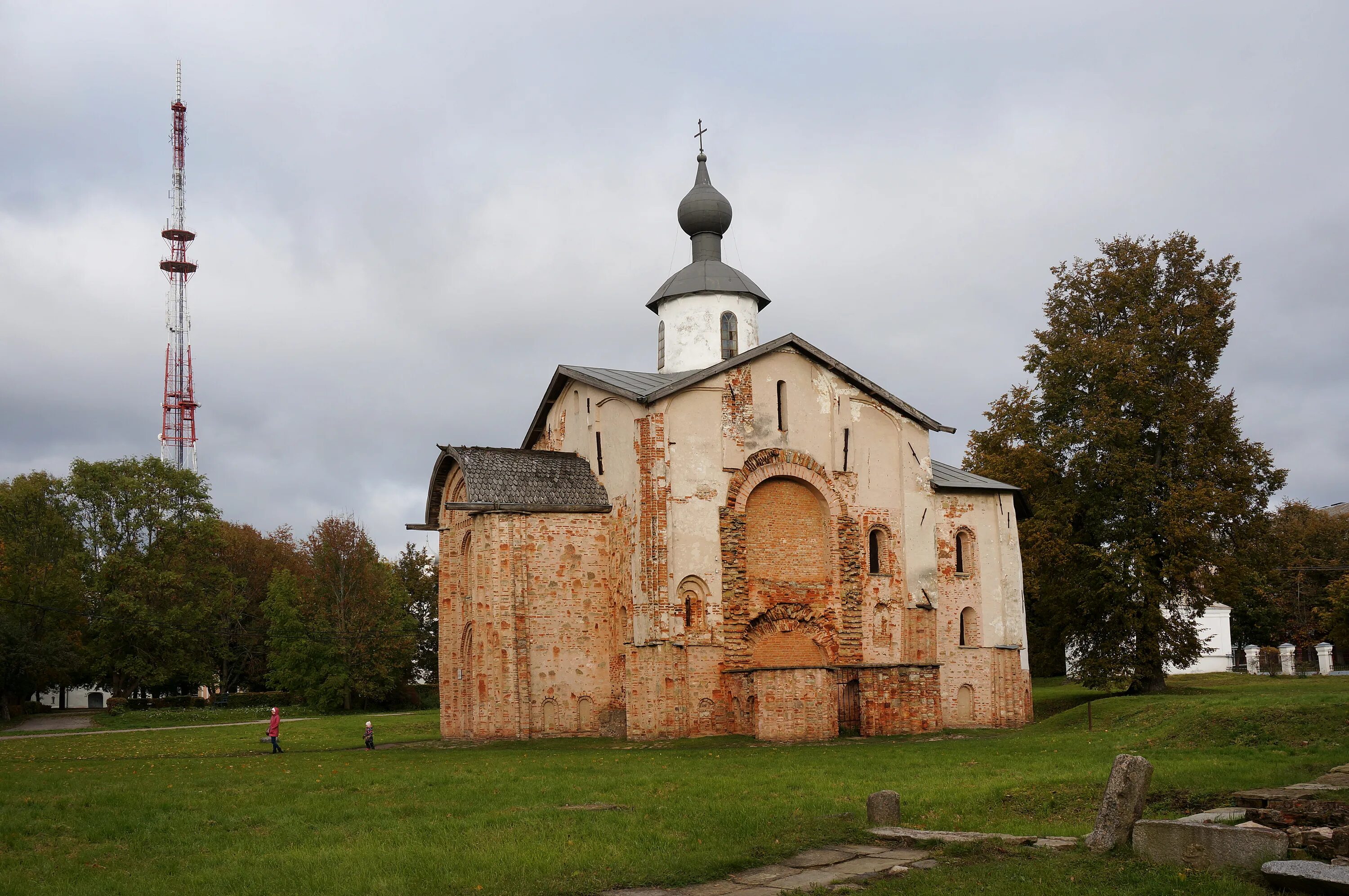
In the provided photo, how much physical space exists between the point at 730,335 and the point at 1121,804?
23.8m

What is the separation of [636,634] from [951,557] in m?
8.95

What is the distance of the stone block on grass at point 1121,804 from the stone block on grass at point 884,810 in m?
2.36

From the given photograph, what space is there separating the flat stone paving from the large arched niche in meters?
16.7

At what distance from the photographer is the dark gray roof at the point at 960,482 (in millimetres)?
29766

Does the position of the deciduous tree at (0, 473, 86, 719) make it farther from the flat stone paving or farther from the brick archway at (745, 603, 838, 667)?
the flat stone paving

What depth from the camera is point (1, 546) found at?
46188mm

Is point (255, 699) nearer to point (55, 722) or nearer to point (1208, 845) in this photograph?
point (55, 722)

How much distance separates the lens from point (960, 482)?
3016 cm

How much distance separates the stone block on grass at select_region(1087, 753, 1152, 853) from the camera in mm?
9320

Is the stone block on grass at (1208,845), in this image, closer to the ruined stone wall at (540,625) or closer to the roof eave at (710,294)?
the ruined stone wall at (540,625)

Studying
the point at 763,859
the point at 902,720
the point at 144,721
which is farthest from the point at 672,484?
the point at 144,721

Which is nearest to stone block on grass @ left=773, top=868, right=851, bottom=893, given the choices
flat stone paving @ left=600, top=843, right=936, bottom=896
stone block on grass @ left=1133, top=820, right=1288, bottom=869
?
flat stone paving @ left=600, top=843, right=936, bottom=896

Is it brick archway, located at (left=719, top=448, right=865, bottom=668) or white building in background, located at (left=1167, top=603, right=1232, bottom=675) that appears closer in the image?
brick archway, located at (left=719, top=448, right=865, bottom=668)

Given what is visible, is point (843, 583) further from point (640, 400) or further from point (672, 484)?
point (640, 400)
